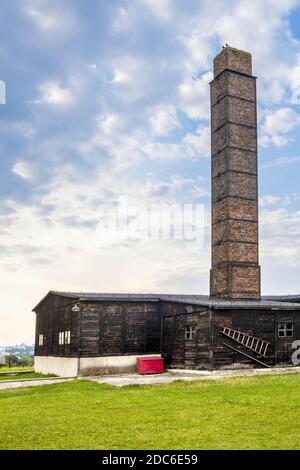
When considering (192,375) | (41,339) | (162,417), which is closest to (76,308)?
(192,375)

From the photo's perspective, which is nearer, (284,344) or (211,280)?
(284,344)

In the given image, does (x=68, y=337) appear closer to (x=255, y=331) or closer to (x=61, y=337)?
(x=61, y=337)

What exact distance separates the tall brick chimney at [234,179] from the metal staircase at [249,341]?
6412 millimetres

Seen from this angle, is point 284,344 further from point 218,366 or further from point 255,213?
point 255,213

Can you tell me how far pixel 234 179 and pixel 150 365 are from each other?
A: 15.2 meters

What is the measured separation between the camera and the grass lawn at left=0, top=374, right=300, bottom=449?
11.1 metres

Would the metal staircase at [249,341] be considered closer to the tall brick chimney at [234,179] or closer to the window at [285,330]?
the window at [285,330]

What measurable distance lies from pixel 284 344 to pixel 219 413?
51.9ft

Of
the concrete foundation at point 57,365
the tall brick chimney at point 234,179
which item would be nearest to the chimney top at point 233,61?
the tall brick chimney at point 234,179

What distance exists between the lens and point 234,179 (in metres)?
36.4

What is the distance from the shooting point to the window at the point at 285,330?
2903 centimetres

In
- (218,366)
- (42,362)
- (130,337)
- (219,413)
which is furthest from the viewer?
(42,362)
